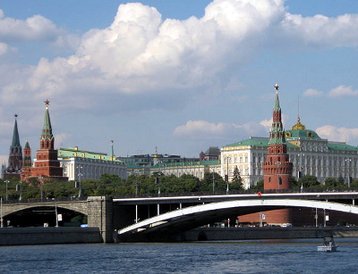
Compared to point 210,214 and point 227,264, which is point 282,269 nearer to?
point 227,264

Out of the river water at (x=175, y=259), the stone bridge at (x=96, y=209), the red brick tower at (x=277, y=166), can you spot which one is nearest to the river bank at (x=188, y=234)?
the stone bridge at (x=96, y=209)

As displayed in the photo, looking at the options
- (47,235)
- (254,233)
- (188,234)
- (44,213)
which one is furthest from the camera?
(44,213)

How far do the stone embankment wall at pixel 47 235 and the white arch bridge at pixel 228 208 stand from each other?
10.8 feet

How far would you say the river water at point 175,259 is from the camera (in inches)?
3413

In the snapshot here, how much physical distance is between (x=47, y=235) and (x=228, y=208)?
1913cm

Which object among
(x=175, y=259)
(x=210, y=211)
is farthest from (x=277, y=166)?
(x=175, y=259)

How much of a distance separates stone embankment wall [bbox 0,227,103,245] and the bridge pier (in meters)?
0.74

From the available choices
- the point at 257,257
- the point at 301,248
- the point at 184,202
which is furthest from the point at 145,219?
the point at 257,257

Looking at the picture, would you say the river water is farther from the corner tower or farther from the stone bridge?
the corner tower

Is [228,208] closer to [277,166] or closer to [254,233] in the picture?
[254,233]

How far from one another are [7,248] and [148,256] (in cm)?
1949

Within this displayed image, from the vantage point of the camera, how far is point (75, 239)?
129 m

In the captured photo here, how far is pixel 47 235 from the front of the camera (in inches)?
4995

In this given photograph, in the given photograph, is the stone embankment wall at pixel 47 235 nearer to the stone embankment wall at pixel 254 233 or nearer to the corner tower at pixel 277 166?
the stone embankment wall at pixel 254 233
